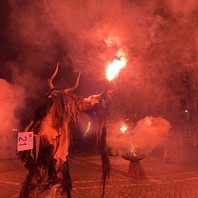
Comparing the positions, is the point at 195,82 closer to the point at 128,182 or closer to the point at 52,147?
the point at 128,182

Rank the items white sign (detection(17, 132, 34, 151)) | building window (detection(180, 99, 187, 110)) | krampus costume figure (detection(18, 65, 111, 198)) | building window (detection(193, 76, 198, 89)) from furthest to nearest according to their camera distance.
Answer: building window (detection(180, 99, 187, 110)), building window (detection(193, 76, 198, 89)), krampus costume figure (detection(18, 65, 111, 198)), white sign (detection(17, 132, 34, 151))

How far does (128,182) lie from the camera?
39.1 ft

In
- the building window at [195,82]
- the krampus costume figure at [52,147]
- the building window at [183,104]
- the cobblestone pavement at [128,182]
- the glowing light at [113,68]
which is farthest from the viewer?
the building window at [183,104]

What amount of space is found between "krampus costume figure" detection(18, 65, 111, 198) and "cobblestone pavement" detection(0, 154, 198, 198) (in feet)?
11.8

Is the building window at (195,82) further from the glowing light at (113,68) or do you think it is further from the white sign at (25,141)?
the white sign at (25,141)

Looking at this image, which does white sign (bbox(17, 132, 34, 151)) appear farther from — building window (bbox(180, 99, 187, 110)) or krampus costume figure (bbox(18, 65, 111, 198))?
building window (bbox(180, 99, 187, 110))

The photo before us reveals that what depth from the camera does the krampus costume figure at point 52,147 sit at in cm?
570

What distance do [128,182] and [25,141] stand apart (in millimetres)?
7127

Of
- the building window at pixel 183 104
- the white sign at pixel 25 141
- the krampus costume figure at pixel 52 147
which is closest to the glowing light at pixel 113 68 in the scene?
the krampus costume figure at pixel 52 147

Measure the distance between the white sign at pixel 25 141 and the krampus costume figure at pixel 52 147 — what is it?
0.13 meters

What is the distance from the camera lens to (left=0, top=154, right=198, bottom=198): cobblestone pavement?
9852mm

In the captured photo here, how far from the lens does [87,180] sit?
12.3 metres

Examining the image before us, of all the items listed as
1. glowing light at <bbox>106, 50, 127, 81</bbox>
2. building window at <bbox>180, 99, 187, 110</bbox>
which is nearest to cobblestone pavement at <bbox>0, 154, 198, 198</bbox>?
glowing light at <bbox>106, 50, 127, 81</bbox>

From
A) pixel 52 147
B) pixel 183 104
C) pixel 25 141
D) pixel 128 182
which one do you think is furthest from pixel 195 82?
pixel 25 141
